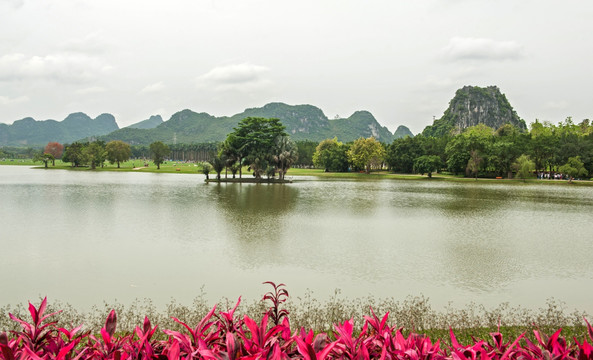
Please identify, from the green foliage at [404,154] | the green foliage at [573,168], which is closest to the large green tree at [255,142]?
the green foliage at [404,154]

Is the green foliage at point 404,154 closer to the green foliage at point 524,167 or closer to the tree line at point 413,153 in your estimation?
the tree line at point 413,153

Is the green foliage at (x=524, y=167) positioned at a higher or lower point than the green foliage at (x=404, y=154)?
lower

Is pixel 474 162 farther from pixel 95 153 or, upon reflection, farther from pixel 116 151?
pixel 95 153

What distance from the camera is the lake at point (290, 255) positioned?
11656 millimetres

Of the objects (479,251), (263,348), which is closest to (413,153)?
(479,251)

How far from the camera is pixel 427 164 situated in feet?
308

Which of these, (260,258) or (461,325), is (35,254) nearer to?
(260,258)

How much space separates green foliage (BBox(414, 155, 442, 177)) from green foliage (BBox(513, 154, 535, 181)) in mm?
17099

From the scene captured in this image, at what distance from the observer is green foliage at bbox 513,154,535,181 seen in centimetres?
8050

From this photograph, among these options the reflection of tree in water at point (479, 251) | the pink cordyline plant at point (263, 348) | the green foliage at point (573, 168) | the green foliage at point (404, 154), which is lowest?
the reflection of tree in water at point (479, 251)

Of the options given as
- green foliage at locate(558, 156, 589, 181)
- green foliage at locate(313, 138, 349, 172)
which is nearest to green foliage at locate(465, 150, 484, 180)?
green foliage at locate(558, 156, 589, 181)

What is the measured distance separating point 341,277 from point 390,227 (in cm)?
1140

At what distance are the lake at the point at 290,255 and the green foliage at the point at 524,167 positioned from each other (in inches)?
2245

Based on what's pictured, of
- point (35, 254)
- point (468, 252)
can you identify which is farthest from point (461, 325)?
point (35, 254)
